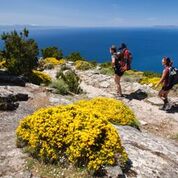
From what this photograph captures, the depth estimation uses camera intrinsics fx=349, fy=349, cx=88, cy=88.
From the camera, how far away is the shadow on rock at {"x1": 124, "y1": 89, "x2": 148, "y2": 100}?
784 inches

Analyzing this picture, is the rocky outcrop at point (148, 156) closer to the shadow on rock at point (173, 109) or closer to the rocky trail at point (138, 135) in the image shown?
the rocky trail at point (138, 135)

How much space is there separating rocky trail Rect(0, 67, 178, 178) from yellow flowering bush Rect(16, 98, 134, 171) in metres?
0.47

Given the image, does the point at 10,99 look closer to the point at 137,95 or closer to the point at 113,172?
the point at 113,172

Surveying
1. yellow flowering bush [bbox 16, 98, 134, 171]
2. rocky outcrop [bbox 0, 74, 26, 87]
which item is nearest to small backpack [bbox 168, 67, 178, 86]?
rocky outcrop [bbox 0, 74, 26, 87]

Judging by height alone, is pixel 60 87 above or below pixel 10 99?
below

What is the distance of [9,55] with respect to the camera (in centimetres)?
2030

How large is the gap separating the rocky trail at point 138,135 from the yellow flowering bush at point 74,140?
0.47 m

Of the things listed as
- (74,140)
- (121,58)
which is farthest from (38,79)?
(74,140)

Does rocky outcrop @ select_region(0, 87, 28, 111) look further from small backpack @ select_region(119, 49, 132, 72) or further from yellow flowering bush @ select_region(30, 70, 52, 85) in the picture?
small backpack @ select_region(119, 49, 132, 72)

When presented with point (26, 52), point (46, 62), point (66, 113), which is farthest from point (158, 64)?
point (66, 113)

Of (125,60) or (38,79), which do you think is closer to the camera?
(125,60)

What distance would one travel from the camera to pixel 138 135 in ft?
34.7

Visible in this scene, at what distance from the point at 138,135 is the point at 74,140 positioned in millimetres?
3534

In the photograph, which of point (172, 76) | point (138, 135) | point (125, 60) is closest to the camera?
point (138, 135)
